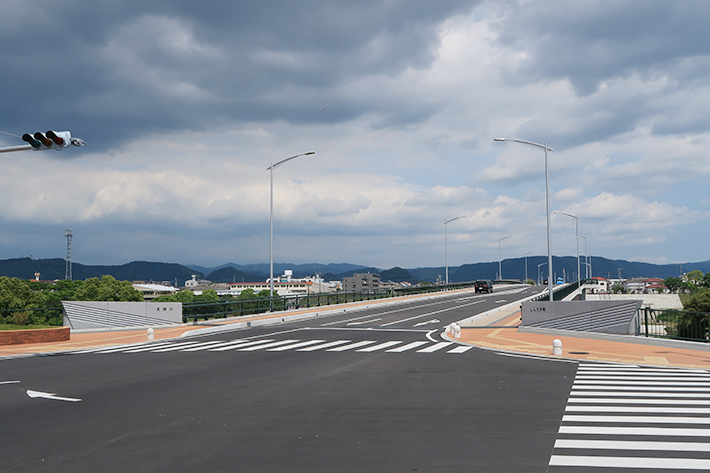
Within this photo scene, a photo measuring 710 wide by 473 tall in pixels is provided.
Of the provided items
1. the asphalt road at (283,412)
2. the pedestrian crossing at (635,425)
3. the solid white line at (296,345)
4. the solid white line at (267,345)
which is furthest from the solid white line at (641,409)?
the solid white line at (267,345)

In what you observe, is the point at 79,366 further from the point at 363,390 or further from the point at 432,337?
the point at 432,337

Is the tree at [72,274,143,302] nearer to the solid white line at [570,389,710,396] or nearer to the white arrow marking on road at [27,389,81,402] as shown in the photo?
the white arrow marking on road at [27,389,81,402]

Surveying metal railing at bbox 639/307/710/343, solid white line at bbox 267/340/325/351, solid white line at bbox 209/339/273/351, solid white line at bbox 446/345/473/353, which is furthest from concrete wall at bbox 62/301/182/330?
metal railing at bbox 639/307/710/343

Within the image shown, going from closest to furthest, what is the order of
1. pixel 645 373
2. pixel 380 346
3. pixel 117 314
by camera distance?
pixel 645 373, pixel 380 346, pixel 117 314

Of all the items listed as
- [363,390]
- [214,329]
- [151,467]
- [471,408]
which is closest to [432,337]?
[214,329]

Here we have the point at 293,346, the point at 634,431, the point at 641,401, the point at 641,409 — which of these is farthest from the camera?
the point at 293,346

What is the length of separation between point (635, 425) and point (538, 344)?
44.3ft

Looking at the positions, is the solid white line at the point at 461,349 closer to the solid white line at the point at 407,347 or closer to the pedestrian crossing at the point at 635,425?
the solid white line at the point at 407,347

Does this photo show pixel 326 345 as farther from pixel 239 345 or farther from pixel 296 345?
pixel 239 345

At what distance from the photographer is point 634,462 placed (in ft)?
22.9

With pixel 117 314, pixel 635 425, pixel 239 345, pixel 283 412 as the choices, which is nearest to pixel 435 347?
pixel 239 345

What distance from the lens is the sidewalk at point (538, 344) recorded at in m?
18.2

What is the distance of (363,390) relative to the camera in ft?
40.4

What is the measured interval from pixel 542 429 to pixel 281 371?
8276 mm
